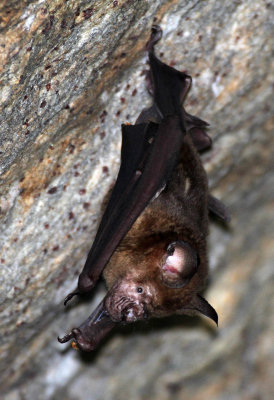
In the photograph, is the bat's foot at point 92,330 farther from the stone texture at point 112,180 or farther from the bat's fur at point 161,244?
the stone texture at point 112,180

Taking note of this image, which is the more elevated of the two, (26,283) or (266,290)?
(26,283)

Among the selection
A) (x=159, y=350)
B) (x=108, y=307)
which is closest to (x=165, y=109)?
(x=108, y=307)

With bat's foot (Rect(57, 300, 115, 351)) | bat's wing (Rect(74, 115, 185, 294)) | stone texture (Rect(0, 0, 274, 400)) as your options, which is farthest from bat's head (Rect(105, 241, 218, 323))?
stone texture (Rect(0, 0, 274, 400))

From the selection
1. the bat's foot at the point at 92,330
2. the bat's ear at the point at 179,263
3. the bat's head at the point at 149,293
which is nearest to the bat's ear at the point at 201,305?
the bat's head at the point at 149,293

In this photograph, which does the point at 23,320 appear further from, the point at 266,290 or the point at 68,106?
the point at 266,290

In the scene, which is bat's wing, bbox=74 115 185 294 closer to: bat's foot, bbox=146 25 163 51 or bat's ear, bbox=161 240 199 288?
bat's ear, bbox=161 240 199 288

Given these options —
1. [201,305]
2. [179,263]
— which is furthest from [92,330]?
[179,263]
